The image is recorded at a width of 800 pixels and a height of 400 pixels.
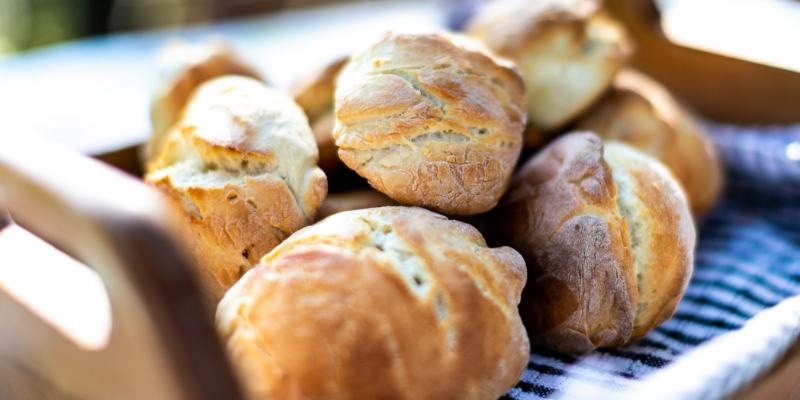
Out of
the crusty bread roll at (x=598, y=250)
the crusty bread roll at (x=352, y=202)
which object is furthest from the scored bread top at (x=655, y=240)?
the crusty bread roll at (x=352, y=202)

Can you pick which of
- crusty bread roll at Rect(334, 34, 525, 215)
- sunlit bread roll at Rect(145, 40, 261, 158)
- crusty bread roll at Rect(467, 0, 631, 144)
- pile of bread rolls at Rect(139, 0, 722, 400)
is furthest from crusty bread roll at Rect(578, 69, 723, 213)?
sunlit bread roll at Rect(145, 40, 261, 158)

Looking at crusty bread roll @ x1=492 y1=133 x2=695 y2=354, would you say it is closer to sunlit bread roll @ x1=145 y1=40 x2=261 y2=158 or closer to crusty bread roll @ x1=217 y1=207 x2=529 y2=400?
crusty bread roll @ x1=217 y1=207 x2=529 y2=400

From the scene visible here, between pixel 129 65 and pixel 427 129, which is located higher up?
pixel 427 129

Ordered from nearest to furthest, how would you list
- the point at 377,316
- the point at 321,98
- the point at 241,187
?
the point at 377,316, the point at 241,187, the point at 321,98

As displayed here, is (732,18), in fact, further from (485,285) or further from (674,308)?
(485,285)

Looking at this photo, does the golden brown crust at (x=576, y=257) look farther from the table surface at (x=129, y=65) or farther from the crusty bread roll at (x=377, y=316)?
the table surface at (x=129, y=65)

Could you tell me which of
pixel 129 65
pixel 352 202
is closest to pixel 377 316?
pixel 352 202

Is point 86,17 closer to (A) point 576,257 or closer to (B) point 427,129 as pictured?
(B) point 427,129
